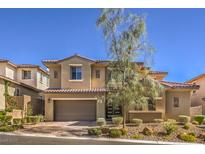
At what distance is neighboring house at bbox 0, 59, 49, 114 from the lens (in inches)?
1195

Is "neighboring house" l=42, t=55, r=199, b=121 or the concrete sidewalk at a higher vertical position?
"neighboring house" l=42, t=55, r=199, b=121

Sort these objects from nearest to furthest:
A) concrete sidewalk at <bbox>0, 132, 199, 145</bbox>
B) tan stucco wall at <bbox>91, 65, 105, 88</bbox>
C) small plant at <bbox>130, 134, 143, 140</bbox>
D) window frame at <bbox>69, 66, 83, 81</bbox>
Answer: concrete sidewalk at <bbox>0, 132, 199, 145</bbox>, small plant at <bbox>130, 134, 143, 140</bbox>, window frame at <bbox>69, 66, 83, 81</bbox>, tan stucco wall at <bbox>91, 65, 105, 88</bbox>

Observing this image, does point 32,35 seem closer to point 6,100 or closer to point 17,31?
point 17,31

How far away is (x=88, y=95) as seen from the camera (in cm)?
→ 2648

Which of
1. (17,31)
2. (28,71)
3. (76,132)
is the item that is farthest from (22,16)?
(28,71)

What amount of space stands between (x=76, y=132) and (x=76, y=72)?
10.6 m

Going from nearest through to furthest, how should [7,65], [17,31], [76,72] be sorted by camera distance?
[17,31] → [76,72] → [7,65]

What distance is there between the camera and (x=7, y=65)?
3247cm

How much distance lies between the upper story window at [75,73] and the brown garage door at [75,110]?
2.44 m

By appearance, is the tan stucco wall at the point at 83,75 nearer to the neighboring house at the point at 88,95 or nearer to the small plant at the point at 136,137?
the neighboring house at the point at 88,95

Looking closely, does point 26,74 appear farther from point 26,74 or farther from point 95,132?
point 95,132

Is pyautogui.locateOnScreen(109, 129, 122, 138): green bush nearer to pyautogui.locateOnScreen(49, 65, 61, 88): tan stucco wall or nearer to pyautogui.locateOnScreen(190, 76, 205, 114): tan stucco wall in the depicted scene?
pyautogui.locateOnScreen(49, 65, 61, 88): tan stucco wall

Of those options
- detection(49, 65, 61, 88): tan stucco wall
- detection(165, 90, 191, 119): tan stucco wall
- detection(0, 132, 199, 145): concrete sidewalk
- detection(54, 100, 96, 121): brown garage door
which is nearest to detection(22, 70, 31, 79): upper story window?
detection(49, 65, 61, 88): tan stucco wall

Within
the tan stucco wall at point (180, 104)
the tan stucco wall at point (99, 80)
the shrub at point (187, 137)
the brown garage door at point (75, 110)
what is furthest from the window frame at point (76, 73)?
the shrub at point (187, 137)
